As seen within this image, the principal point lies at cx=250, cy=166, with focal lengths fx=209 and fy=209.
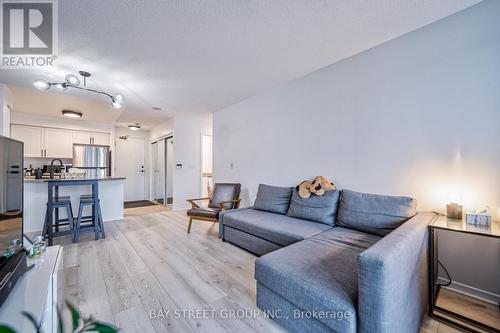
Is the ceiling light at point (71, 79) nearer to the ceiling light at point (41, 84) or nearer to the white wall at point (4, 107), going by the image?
the ceiling light at point (41, 84)

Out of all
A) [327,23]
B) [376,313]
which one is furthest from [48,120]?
[376,313]

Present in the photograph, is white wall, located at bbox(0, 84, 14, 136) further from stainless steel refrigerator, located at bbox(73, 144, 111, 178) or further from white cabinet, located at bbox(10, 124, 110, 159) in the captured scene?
stainless steel refrigerator, located at bbox(73, 144, 111, 178)

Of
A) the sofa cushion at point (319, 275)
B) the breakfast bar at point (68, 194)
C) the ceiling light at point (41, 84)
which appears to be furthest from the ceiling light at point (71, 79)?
the sofa cushion at point (319, 275)

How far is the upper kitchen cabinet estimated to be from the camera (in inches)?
176

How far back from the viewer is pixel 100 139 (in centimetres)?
539

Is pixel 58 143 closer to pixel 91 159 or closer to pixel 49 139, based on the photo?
pixel 49 139

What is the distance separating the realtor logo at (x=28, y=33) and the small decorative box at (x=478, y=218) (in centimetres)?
Answer: 355

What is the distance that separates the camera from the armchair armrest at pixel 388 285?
1021 millimetres

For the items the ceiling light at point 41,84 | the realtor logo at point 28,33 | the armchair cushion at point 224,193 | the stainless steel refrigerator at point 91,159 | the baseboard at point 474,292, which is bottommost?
the baseboard at point 474,292

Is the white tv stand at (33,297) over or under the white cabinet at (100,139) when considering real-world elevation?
under

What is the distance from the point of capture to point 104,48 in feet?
7.20

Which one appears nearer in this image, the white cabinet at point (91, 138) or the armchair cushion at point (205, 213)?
the armchair cushion at point (205, 213)

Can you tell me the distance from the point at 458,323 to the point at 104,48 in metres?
3.84

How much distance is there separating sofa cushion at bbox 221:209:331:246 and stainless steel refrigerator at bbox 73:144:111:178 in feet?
13.1
